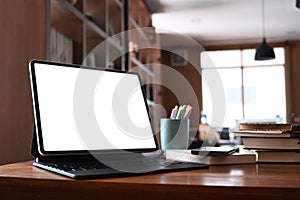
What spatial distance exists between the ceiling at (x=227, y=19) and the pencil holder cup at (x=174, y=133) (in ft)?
10.9

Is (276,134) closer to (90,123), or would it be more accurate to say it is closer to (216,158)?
(216,158)

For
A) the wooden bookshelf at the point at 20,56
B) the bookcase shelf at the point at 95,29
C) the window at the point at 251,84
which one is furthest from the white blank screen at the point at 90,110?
the window at the point at 251,84

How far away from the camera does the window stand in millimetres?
6730

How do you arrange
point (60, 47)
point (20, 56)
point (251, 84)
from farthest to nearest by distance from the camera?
point (251, 84), point (60, 47), point (20, 56)

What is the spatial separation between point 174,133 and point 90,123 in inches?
12.0

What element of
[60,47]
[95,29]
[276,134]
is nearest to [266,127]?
[276,134]

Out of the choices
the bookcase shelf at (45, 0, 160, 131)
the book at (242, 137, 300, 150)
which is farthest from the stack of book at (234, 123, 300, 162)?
the bookcase shelf at (45, 0, 160, 131)

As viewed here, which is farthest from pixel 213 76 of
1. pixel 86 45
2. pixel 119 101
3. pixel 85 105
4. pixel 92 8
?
pixel 92 8

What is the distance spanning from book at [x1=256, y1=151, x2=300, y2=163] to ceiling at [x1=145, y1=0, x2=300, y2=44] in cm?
357

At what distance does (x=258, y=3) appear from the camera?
15.0ft

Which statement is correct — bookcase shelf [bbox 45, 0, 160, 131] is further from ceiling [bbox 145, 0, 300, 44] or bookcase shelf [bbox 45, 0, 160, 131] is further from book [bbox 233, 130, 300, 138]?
ceiling [bbox 145, 0, 300, 44]

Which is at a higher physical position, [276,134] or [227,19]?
[227,19]

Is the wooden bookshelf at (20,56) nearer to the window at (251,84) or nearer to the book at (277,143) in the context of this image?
the book at (277,143)

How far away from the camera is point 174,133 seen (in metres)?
1.06
